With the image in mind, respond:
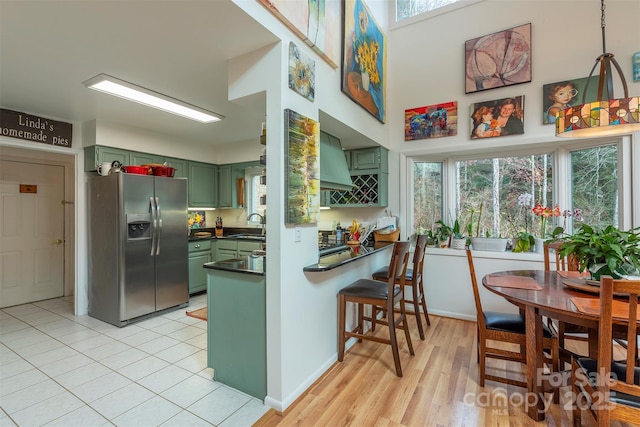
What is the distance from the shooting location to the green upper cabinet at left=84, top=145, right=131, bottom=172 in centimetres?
367

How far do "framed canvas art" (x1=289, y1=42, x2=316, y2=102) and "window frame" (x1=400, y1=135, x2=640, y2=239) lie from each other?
2.10 m

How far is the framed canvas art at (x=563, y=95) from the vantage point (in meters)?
2.98

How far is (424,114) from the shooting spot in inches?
151

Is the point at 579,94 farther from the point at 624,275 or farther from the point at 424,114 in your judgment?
the point at 624,275

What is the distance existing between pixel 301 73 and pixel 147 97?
1.82m

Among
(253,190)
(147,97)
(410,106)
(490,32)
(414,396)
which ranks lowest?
(414,396)

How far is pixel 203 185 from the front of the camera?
5094 mm

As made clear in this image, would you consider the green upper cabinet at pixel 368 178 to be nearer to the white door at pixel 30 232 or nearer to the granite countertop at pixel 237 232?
the granite countertop at pixel 237 232

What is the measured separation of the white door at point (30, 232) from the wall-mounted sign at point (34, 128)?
4.35 ft

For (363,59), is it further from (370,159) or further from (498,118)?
(498,118)

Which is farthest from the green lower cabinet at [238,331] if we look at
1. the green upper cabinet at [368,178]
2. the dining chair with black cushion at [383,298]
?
the green upper cabinet at [368,178]

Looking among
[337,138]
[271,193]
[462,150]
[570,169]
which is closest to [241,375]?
[271,193]

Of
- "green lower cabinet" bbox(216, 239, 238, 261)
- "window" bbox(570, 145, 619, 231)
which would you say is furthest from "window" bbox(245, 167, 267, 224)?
"window" bbox(570, 145, 619, 231)

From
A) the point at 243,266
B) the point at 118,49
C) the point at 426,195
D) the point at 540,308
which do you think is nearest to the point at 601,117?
the point at 540,308
